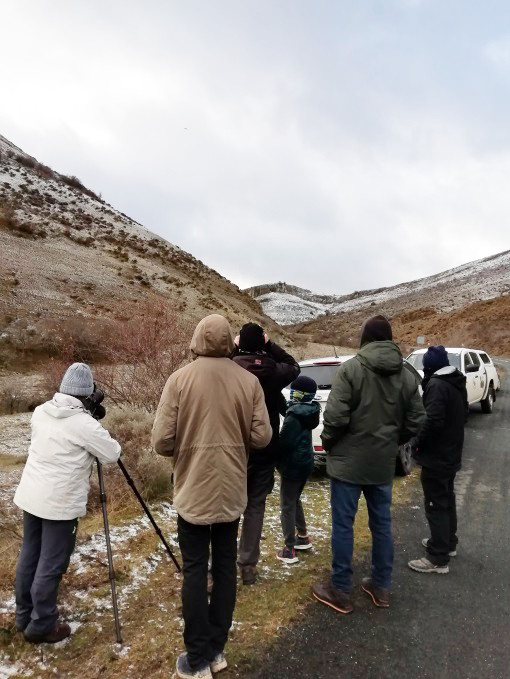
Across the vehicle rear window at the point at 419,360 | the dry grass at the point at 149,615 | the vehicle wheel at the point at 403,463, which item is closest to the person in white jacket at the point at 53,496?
the dry grass at the point at 149,615

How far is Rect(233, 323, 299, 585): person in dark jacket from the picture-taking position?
145 inches

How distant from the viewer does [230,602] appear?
115 inches

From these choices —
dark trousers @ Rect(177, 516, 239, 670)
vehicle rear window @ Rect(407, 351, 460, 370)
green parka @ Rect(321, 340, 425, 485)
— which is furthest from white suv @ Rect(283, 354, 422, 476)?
vehicle rear window @ Rect(407, 351, 460, 370)

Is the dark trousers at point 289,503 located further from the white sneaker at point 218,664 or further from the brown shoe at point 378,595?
the white sneaker at point 218,664

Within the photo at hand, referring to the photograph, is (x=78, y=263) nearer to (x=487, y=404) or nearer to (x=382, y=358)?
(x=487, y=404)

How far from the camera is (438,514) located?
167 inches

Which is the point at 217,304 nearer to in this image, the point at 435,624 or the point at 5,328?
the point at 5,328

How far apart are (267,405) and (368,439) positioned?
825 millimetres

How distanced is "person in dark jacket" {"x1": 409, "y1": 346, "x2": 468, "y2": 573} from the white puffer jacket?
2.71 metres

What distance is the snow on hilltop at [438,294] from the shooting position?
6494 centimetres

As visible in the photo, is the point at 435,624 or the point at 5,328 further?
the point at 5,328

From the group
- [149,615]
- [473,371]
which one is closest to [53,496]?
[149,615]

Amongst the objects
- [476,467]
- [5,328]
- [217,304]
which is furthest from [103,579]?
[217,304]

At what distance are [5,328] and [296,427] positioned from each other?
1657 cm
